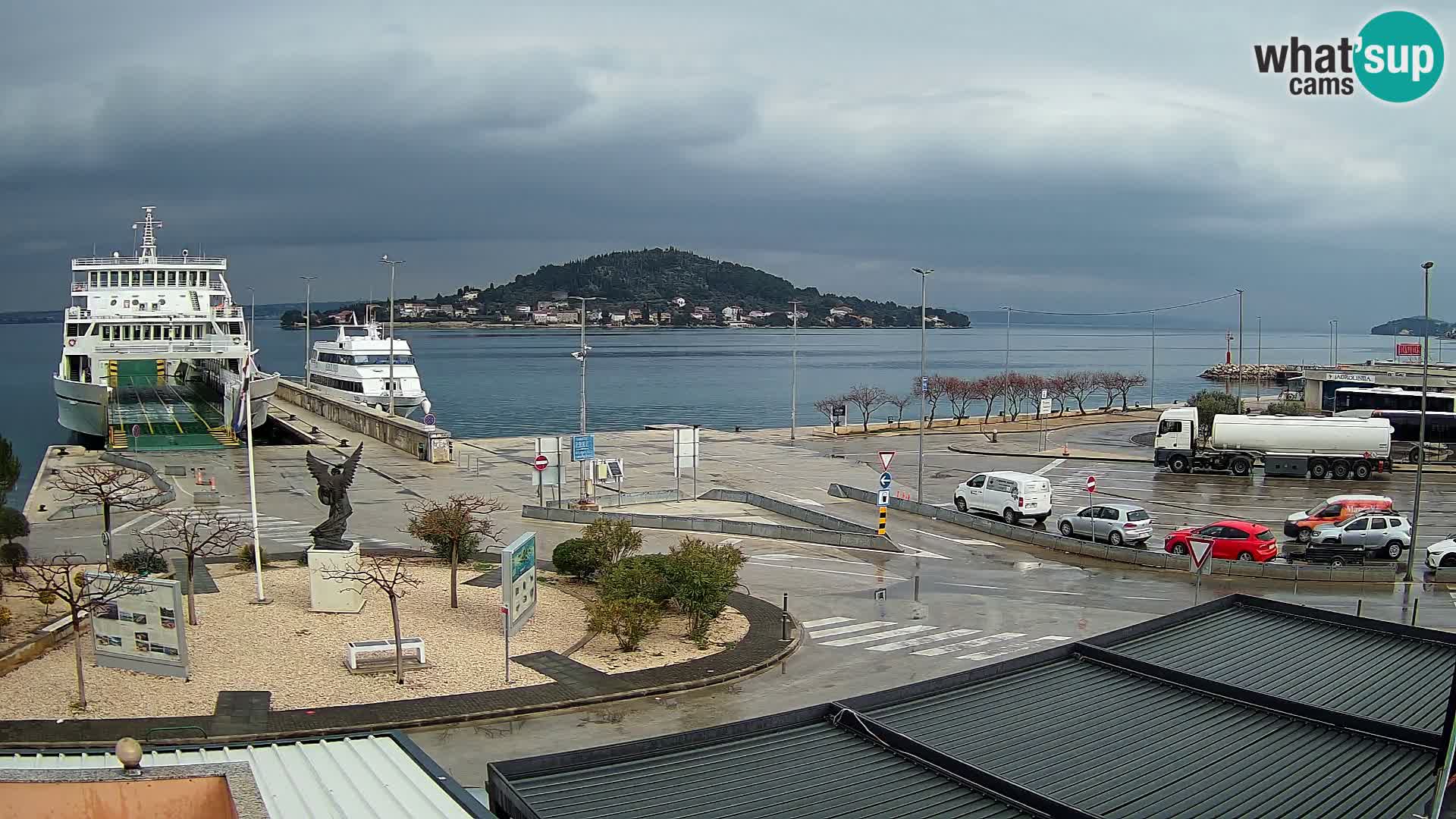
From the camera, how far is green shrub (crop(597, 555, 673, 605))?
22.9 m

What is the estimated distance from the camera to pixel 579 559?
88.7ft

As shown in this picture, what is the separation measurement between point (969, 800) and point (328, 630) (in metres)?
15.2

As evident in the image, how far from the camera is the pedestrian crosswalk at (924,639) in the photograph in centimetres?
2225

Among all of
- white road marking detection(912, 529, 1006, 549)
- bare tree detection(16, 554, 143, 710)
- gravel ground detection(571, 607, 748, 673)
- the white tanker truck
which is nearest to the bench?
gravel ground detection(571, 607, 748, 673)

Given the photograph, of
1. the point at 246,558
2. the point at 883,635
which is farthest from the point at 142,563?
the point at 883,635

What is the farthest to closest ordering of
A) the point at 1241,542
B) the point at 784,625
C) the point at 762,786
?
the point at 1241,542 → the point at 784,625 → the point at 762,786

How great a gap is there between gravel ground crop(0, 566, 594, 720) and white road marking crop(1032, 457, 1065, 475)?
3038cm

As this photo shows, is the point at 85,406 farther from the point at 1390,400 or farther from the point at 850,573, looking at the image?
the point at 1390,400

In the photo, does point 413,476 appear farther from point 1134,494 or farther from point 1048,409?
point 1048,409

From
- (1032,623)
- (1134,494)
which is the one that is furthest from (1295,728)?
(1134,494)

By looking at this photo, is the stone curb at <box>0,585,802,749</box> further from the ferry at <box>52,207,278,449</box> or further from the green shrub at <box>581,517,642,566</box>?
the ferry at <box>52,207,278,449</box>

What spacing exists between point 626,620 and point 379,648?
Answer: 4461 millimetres

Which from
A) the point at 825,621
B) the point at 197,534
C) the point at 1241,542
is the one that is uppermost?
the point at 197,534

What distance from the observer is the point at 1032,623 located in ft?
80.5
